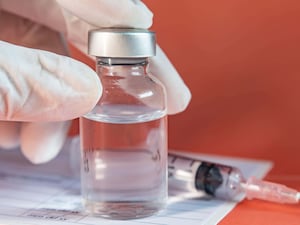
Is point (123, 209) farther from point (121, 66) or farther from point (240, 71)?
point (240, 71)

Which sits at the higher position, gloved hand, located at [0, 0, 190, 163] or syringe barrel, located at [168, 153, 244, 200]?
gloved hand, located at [0, 0, 190, 163]

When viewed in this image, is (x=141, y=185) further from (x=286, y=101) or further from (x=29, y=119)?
(x=286, y=101)

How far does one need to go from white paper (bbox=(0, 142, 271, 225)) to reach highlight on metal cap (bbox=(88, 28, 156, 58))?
5.5 inches

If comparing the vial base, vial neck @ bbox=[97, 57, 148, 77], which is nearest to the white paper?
the vial base

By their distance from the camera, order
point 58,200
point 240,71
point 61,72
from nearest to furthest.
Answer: point 61,72, point 58,200, point 240,71

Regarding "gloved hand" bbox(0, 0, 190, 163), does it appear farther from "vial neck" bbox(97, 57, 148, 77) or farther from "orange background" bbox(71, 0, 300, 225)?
"orange background" bbox(71, 0, 300, 225)

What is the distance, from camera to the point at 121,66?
575 mm

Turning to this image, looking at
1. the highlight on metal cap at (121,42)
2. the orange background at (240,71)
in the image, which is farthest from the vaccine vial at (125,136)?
the orange background at (240,71)

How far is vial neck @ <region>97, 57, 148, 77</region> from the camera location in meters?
0.56

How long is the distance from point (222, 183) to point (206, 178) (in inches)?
0.7

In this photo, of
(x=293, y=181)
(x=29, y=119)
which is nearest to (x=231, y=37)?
(x=293, y=181)

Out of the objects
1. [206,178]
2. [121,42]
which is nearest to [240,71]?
[206,178]

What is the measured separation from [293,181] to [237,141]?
11 cm

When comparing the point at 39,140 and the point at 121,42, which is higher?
the point at 121,42
